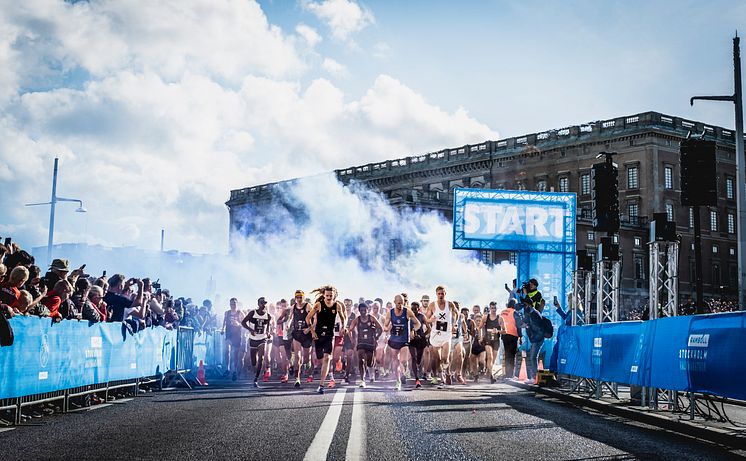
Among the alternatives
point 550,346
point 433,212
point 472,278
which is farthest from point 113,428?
point 433,212

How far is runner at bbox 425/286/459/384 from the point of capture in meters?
19.1

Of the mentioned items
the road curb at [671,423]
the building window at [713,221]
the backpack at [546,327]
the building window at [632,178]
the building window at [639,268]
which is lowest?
the road curb at [671,423]

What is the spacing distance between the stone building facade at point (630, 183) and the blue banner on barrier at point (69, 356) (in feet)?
176

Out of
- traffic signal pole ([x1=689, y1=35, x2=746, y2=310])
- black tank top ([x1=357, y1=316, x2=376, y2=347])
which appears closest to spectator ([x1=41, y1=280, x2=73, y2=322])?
black tank top ([x1=357, y1=316, x2=376, y2=347])

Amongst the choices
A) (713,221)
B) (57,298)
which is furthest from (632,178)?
(57,298)

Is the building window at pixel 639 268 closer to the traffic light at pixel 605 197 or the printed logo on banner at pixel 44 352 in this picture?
the traffic light at pixel 605 197

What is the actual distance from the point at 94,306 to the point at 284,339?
7181mm

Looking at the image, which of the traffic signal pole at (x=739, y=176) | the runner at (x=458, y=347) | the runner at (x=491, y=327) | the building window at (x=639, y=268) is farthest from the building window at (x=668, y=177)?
the runner at (x=491, y=327)

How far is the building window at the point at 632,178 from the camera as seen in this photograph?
246 ft

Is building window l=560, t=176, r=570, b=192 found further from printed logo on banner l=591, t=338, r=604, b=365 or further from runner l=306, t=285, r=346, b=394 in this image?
printed logo on banner l=591, t=338, r=604, b=365

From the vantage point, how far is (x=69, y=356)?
12.2 metres

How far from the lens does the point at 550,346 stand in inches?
862

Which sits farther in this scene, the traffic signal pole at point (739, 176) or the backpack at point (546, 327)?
the traffic signal pole at point (739, 176)

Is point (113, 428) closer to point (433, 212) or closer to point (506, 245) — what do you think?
point (506, 245)
